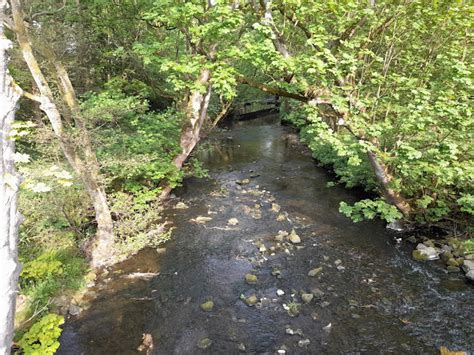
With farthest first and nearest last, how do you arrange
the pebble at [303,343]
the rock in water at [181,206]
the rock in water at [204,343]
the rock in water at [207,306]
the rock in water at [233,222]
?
the rock in water at [181,206] < the rock in water at [233,222] < the rock in water at [207,306] < the rock in water at [204,343] < the pebble at [303,343]

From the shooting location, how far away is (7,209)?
8.82 ft

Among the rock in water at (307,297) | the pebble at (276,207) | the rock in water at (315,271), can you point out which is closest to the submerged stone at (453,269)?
the rock in water at (315,271)

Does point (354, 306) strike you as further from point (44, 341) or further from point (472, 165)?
point (44, 341)

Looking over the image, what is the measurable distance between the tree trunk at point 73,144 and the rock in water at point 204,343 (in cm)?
421

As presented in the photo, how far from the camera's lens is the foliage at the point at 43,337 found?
5.19 metres

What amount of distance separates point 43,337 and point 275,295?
16.4 feet

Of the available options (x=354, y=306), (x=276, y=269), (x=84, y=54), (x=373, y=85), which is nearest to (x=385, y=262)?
(x=354, y=306)

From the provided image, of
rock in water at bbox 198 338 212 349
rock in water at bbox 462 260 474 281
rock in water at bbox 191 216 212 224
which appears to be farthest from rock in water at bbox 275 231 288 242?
rock in water at bbox 462 260 474 281

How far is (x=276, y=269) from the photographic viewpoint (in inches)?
343

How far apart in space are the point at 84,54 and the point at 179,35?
4465 mm

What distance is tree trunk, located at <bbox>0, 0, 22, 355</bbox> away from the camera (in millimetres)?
2654

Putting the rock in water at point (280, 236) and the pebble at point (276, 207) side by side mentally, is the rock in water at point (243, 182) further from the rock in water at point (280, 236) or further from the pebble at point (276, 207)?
the rock in water at point (280, 236)

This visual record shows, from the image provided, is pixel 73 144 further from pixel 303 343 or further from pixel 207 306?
pixel 303 343

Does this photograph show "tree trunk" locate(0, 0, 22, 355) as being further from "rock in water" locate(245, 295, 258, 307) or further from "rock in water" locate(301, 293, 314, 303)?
"rock in water" locate(301, 293, 314, 303)
